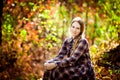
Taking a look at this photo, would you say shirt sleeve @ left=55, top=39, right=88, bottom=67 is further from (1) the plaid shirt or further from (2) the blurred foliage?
(2) the blurred foliage

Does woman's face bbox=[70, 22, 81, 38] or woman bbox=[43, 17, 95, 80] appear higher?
woman's face bbox=[70, 22, 81, 38]

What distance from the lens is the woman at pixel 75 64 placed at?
17.6ft

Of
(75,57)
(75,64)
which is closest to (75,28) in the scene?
(75,57)

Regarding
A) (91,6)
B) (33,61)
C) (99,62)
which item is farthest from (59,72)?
(91,6)

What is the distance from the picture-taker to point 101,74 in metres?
7.43

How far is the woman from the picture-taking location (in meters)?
5.37

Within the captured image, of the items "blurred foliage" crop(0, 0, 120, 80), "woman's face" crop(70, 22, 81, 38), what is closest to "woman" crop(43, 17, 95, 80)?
"woman's face" crop(70, 22, 81, 38)

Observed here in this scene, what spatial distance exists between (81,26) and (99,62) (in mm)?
2879

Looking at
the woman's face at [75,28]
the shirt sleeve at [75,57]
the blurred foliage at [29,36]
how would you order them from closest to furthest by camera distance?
1. the shirt sleeve at [75,57]
2. the woman's face at [75,28]
3. the blurred foliage at [29,36]

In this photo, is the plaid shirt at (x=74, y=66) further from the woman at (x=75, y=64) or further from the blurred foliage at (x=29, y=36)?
the blurred foliage at (x=29, y=36)

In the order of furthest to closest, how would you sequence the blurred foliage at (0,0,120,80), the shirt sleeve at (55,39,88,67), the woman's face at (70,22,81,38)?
1. the blurred foliage at (0,0,120,80)
2. the woman's face at (70,22,81,38)
3. the shirt sleeve at (55,39,88,67)

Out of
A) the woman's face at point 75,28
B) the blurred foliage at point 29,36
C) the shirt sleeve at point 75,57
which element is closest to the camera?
the shirt sleeve at point 75,57

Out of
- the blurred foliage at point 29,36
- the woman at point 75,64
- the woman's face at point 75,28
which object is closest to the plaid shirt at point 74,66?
the woman at point 75,64

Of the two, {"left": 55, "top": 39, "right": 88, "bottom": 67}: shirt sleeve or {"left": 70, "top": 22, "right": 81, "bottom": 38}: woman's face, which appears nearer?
{"left": 55, "top": 39, "right": 88, "bottom": 67}: shirt sleeve
